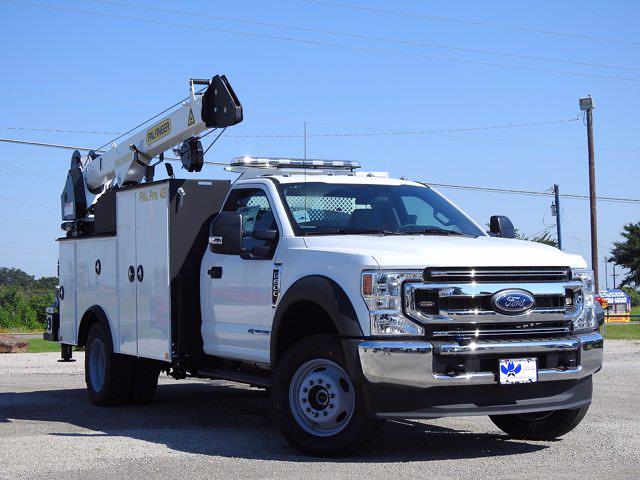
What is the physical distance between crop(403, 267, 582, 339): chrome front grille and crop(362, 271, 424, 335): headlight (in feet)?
0.18

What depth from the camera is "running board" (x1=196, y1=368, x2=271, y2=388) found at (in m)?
8.70

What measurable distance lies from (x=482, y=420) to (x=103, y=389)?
4.23 meters

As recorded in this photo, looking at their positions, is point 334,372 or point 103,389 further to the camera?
point 103,389

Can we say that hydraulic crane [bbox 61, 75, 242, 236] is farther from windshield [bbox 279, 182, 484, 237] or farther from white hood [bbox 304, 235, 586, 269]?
white hood [bbox 304, 235, 586, 269]

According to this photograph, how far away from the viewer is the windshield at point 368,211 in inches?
338

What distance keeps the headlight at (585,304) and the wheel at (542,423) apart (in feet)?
2.23

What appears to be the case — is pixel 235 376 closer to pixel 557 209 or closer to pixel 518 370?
pixel 518 370

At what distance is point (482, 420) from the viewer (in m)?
10.0

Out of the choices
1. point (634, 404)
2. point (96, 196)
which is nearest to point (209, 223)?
point (96, 196)

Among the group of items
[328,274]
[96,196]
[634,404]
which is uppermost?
[96,196]

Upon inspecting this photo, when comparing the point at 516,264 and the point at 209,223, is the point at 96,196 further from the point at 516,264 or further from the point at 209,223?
the point at 516,264

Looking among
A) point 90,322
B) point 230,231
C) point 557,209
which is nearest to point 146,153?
point 90,322

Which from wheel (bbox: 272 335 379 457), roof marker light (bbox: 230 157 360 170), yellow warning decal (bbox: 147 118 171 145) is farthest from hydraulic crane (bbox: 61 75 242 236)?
wheel (bbox: 272 335 379 457)

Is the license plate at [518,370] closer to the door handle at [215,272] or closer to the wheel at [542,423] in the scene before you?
the wheel at [542,423]
